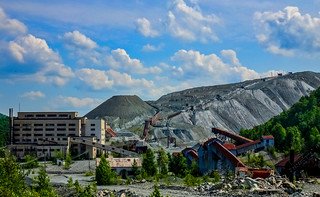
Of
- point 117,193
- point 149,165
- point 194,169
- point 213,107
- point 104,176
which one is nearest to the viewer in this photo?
point 117,193

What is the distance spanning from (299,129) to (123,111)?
263ft

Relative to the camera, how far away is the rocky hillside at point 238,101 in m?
142

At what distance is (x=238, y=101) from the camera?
156 metres

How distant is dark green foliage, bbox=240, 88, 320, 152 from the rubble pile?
58.3ft

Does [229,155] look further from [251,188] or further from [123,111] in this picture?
[123,111]

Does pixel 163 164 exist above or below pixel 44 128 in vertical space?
below

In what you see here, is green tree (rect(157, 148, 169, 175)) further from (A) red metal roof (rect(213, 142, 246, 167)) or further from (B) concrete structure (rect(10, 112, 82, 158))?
(B) concrete structure (rect(10, 112, 82, 158))

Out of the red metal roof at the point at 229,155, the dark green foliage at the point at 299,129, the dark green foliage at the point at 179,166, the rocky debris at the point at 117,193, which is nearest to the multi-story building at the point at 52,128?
the dark green foliage at the point at 299,129

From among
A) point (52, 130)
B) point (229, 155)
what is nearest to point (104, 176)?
point (229, 155)

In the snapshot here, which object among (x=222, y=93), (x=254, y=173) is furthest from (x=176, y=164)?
(x=222, y=93)

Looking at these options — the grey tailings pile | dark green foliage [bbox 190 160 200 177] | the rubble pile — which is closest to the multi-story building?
the grey tailings pile

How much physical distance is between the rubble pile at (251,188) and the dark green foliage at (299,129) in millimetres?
17777

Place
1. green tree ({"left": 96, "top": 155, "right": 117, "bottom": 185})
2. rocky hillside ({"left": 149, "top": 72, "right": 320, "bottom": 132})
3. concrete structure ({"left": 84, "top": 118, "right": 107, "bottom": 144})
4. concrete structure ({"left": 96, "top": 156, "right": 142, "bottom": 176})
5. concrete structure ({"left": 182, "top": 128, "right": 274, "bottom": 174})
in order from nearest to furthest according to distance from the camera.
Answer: green tree ({"left": 96, "top": 155, "right": 117, "bottom": 185}) → concrete structure ({"left": 182, "top": 128, "right": 274, "bottom": 174}) → concrete structure ({"left": 96, "top": 156, "right": 142, "bottom": 176}) → concrete structure ({"left": 84, "top": 118, "right": 107, "bottom": 144}) → rocky hillside ({"left": 149, "top": 72, "right": 320, "bottom": 132})

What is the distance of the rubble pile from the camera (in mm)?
40781
